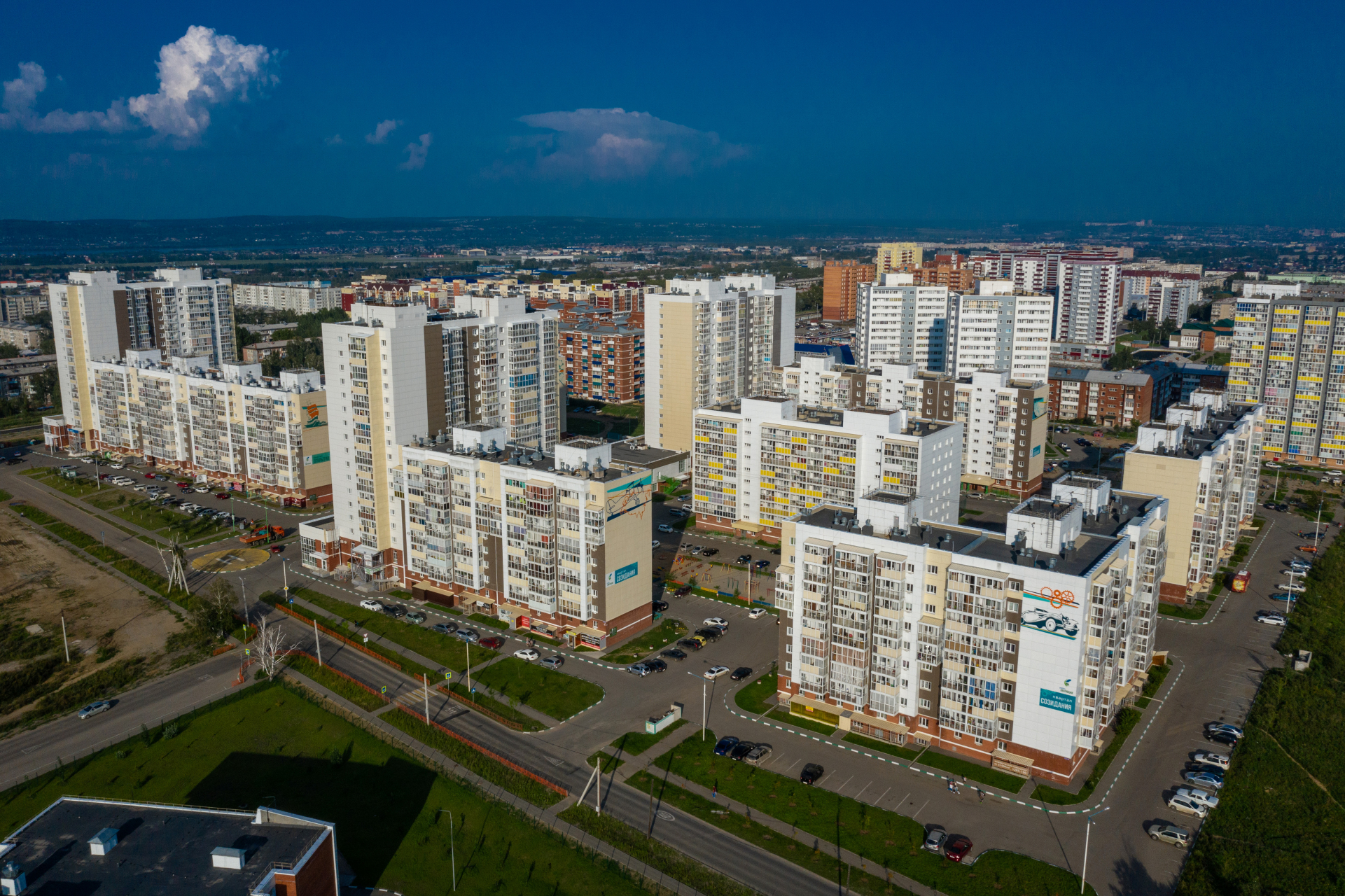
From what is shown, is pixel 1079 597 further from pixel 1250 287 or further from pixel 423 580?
pixel 1250 287

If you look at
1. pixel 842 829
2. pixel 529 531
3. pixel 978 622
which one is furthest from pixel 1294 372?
pixel 842 829

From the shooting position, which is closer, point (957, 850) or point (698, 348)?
point (957, 850)

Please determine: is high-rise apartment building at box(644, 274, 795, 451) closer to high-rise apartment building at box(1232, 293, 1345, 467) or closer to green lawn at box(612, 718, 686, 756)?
green lawn at box(612, 718, 686, 756)

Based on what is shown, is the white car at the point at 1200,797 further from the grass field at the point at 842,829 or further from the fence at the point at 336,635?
the fence at the point at 336,635

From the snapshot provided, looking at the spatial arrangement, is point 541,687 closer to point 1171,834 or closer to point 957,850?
point 957,850

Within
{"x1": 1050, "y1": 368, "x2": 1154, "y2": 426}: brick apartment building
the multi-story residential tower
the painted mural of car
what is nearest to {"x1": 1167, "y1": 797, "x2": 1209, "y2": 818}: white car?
the painted mural of car

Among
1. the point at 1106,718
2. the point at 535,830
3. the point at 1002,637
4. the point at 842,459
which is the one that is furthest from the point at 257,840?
the point at 842,459

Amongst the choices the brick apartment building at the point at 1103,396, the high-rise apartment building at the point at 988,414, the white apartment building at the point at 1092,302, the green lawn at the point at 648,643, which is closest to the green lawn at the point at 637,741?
the green lawn at the point at 648,643
